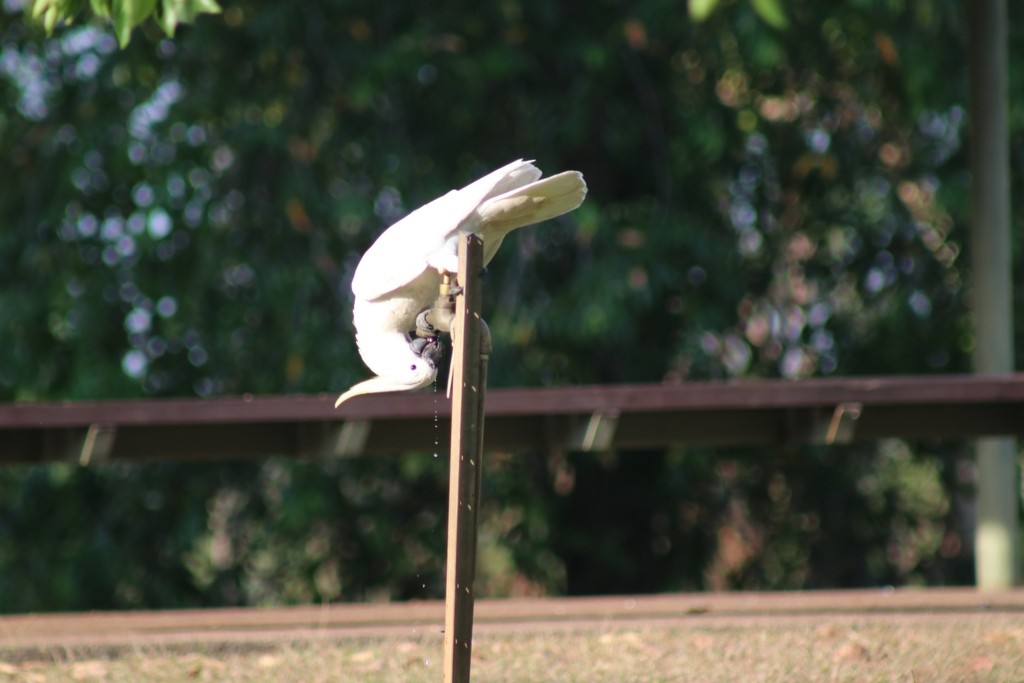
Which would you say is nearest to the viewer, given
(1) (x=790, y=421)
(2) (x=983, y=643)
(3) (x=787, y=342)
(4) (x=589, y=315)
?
(2) (x=983, y=643)

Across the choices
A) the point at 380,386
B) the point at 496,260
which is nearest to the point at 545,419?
the point at 496,260

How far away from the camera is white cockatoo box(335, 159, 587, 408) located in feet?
9.93

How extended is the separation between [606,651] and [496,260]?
12.5 ft

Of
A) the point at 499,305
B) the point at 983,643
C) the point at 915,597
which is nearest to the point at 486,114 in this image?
the point at 499,305

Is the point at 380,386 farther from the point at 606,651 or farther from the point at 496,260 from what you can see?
the point at 496,260

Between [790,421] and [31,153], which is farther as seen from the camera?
[31,153]

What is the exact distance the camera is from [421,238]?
305 cm

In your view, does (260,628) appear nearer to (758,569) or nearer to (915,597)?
(915,597)

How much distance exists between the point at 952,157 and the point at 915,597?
3254 mm

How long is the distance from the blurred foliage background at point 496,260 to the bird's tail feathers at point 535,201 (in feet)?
13.0

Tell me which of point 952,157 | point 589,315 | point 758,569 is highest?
point 952,157

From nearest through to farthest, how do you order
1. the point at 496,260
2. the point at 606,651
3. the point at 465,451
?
the point at 465,451
the point at 606,651
the point at 496,260

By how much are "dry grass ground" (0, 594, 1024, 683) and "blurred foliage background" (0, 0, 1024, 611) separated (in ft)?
8.56

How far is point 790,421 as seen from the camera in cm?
580
